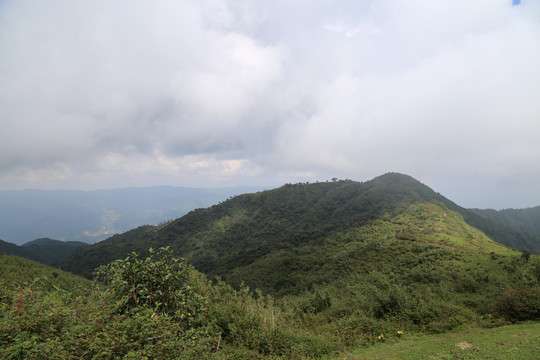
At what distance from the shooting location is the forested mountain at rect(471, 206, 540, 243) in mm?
138075

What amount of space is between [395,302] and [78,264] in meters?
117

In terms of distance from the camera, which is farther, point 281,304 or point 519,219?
point 519,219

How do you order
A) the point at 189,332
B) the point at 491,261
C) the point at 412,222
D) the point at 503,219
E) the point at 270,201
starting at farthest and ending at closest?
the point at 503,219, the point at 270,201, the point at 412,222, the point at 491,261, the point at 189,332

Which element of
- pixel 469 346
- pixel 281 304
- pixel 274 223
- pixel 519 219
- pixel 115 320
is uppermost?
pixel 115 320

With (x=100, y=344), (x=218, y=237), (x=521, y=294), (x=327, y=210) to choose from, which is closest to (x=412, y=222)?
(x=521, y=294)

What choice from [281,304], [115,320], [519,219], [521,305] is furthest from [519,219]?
[115,320]

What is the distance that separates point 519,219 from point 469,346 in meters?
221

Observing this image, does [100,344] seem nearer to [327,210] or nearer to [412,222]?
[412,222]

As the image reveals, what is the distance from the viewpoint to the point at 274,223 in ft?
324

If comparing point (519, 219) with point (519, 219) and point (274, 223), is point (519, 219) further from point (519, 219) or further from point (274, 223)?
point (274, 223)

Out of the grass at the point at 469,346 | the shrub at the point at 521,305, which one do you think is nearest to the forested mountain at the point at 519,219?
the shrub at the point at 521,305

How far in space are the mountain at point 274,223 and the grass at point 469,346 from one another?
49596mm

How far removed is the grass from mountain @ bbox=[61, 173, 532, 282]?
163 feet

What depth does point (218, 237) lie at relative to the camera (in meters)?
96.2
